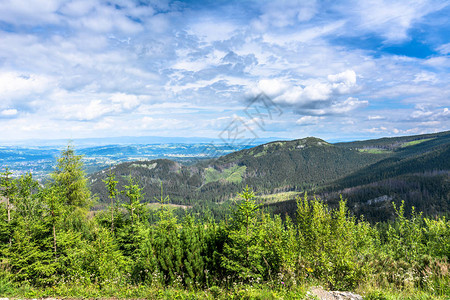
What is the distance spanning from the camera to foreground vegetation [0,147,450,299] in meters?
9.42

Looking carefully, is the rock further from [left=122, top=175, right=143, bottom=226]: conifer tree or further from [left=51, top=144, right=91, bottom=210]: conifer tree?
[left=51, top=144, right=91, bottom=210]: conifer tree

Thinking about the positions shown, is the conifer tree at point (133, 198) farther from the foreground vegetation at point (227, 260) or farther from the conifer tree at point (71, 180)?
the conifer tree at point (71, 180)

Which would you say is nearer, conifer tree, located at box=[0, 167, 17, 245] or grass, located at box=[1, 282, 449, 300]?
grass, located at box=[1, 282, 449, 300]

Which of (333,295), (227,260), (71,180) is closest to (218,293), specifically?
(227,260)

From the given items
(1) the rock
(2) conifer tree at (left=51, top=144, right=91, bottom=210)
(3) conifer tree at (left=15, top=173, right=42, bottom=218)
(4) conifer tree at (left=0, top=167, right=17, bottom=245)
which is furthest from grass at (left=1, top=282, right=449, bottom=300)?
(2) conifer tree at (left=51, top=144, right=91, bottom=210)

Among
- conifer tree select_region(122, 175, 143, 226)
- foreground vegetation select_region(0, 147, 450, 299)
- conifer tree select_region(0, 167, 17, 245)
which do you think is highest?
conifer tree select_region(0, 167, 17, 245)

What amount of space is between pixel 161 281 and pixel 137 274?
2.52 meters

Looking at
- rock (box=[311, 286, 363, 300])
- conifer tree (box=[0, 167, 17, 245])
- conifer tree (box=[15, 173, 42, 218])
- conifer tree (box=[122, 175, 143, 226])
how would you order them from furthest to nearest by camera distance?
1. conifer tree (box=[122, 175, 143, 226])
2. conifer tree (box=[15, 173, 42, 218])
3. conifer tree (box=[0, 167, 17, 245])
4. rock (box=[311, 286, 363, 300])

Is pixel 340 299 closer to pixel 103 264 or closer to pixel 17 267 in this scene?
pixel 103 264

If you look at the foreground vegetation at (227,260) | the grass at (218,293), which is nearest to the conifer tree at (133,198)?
the foreground vegetation at (227,260)

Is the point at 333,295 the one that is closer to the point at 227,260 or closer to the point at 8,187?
the point at 227,260

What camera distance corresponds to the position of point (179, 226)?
1733 centimetres

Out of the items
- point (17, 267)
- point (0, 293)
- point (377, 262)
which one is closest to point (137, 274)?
point (0, 293)

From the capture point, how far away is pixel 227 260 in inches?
491
